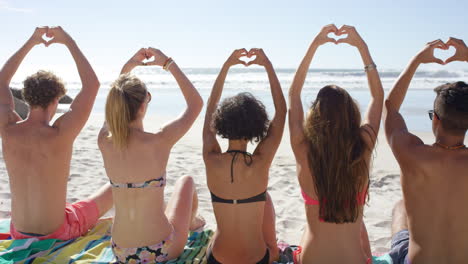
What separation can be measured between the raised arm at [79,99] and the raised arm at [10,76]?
162 mm

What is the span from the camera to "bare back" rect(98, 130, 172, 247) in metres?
3.19

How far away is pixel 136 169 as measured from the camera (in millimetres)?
3191

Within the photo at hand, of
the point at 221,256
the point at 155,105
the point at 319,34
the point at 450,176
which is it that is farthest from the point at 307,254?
the point at 155,105

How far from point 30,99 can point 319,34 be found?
2.37m

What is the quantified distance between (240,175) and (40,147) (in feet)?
5.56

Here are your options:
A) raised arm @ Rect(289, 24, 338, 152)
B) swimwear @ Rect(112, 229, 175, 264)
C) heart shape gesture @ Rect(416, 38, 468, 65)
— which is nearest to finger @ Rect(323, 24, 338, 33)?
raised arm @ Rect(289, 24, 338, 152)

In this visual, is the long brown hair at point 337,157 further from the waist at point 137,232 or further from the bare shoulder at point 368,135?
the waist at point 137,232

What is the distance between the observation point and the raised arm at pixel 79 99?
3.60 meters

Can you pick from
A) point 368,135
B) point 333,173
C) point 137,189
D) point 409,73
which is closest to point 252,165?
point 333,173

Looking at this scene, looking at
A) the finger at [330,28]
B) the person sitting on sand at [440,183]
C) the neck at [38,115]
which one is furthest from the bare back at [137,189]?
the person sitting on sand at [440,183]

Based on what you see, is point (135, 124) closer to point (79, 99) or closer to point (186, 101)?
point (186, 101)

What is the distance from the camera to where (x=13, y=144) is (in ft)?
11.7

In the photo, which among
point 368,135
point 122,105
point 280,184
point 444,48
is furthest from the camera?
Answer: point 280,184

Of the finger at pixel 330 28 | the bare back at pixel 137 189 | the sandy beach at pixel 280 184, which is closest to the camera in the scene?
→ the bare back at pixel 137 189
